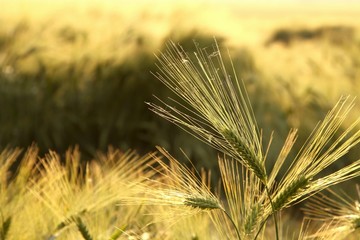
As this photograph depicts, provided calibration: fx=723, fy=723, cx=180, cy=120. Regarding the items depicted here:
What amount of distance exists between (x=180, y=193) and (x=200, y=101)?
20 cm

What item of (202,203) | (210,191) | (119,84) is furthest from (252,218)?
(119,84)

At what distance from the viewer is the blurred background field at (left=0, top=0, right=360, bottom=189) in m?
4.13

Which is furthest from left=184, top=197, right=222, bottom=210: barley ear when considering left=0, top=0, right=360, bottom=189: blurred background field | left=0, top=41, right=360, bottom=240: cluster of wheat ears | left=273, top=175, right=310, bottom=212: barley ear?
left=0, top=0, right=360, bottom=189: blurred background field

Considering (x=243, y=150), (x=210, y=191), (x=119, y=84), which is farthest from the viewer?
(x=119, y=84)

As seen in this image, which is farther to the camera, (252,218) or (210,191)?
(210,191)

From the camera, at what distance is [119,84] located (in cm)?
438

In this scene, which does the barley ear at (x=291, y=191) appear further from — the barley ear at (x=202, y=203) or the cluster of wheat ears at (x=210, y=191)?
the barley ear at (x=202, y=203)

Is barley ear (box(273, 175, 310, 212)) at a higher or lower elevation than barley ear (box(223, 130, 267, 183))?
lower

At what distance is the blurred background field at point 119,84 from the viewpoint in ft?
13.5

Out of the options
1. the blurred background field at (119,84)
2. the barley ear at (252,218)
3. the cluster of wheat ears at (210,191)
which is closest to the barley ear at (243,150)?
the cluster of wheat ears at (210,191)

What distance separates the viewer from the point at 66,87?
14.0 feet

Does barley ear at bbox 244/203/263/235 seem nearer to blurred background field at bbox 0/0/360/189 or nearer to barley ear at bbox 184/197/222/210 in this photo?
barley ear at bbox 184/197/222/210

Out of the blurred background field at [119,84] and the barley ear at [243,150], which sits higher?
the barley ear at [243,150]

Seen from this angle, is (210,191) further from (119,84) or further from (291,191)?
(119,84)
